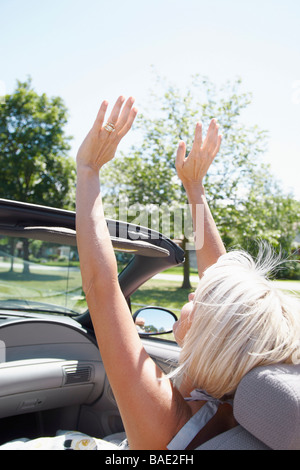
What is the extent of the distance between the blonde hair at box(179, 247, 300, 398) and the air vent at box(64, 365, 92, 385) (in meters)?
1.52

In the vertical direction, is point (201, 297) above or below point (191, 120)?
below

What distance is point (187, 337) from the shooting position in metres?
1.29

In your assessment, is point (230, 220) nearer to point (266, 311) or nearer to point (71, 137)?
point (71, 137)

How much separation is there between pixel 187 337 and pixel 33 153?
18.4 m

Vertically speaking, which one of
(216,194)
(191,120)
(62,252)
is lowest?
(62,252)

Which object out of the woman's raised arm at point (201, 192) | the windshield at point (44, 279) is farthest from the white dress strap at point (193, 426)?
the windshield at point (44, 279)

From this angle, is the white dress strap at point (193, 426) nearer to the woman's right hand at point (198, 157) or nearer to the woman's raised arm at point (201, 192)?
the woman's raised arm at point (201, 192)

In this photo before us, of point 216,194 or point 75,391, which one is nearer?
point 75,391

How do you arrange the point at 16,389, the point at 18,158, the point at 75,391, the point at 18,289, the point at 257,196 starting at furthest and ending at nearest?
the point at 18,158 < the point at 257,196 < the point at 18,289 < the point at 75,391 < the point at 16,389

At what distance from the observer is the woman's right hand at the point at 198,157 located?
1.85m

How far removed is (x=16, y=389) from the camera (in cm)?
231

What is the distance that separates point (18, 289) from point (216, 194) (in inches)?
468

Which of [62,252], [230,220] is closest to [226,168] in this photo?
[230,220]

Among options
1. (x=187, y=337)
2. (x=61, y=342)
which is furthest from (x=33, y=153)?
(x=187, y=337)
